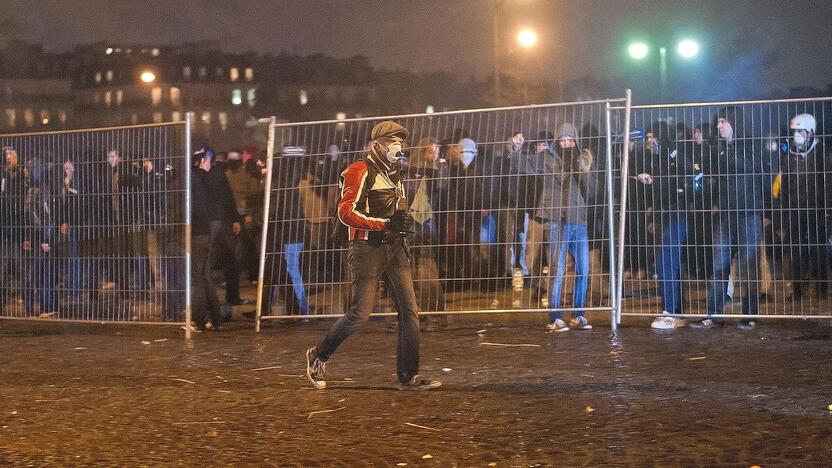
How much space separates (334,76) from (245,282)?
71217 mm

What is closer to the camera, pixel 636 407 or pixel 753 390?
pixel 636 407

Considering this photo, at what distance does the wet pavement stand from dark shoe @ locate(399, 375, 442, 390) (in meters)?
0.13

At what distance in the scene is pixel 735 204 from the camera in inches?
419

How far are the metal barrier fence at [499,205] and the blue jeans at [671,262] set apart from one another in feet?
1.59

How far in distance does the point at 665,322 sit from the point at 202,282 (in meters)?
4.69

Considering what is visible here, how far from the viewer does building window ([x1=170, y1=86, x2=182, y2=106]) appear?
8945 centimetres

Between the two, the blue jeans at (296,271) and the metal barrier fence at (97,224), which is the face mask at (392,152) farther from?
the metal barrier fence at (97,224)

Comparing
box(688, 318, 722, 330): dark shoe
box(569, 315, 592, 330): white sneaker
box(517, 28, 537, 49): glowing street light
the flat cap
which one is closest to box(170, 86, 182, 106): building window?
box(517, 28, 537, 49): glowing street light

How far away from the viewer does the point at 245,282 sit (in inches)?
623

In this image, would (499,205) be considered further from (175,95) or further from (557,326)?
(175,95)

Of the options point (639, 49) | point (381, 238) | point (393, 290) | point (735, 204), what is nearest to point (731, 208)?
point (735, 204)

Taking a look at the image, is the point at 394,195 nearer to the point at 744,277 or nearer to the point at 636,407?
the point at 636,407

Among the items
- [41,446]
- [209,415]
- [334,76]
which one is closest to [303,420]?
[209,415]

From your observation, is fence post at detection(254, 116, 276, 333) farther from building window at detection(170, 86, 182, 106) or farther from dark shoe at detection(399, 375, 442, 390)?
building window at detection(170, 86, 182, 106)
